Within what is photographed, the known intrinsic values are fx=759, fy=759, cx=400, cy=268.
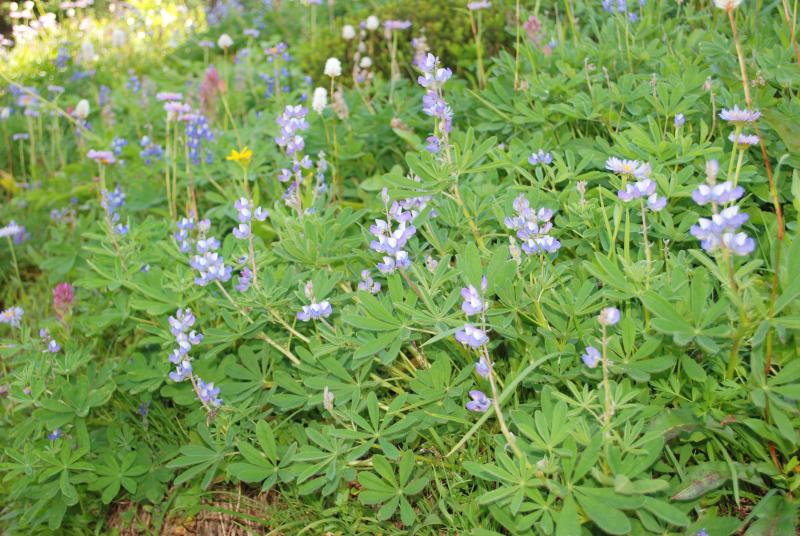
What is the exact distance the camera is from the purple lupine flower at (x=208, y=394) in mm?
1968

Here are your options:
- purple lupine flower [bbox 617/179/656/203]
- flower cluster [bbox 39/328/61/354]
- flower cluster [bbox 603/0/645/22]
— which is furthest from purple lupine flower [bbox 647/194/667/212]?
flower cluster [bbox 39/328/61/354]

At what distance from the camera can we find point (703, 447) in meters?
1.68

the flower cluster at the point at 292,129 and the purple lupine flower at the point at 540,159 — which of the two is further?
the flower cluster at the point at 292,129

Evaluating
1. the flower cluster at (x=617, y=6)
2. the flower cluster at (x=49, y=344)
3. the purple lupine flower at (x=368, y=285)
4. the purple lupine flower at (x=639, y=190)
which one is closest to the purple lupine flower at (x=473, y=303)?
the purple lupine flower at (x=639, y=190)

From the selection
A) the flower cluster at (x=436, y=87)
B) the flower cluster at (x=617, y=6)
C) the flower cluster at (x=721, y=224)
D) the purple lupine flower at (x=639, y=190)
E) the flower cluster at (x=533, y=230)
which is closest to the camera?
the flower cluster at (x=721, y=224)

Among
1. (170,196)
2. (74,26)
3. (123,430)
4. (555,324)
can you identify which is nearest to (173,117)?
(170,196)

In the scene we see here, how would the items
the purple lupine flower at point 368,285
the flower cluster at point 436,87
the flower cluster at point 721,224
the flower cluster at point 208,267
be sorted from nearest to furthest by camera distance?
the flower cluster at point 721,224, the flower cluster at point 436,87, the purple lupine flower at point 368,285, the flower cluster at point 208,267

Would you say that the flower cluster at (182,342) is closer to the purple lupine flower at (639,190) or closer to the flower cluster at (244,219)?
A: the flower cluster at (244,219)

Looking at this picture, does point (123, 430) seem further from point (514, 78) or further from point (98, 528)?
point (514, 78)

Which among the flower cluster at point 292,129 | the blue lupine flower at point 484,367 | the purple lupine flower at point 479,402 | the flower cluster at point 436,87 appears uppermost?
the flower cluster at point 436,87

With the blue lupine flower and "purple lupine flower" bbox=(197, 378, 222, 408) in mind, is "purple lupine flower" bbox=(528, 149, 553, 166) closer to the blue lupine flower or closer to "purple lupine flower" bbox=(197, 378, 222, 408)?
the blue lupine flower

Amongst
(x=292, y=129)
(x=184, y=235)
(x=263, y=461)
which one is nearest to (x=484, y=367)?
(x=263, y=461)

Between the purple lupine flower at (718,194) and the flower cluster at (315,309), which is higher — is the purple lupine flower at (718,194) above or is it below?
above

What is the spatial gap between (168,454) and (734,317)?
150 centimetres
